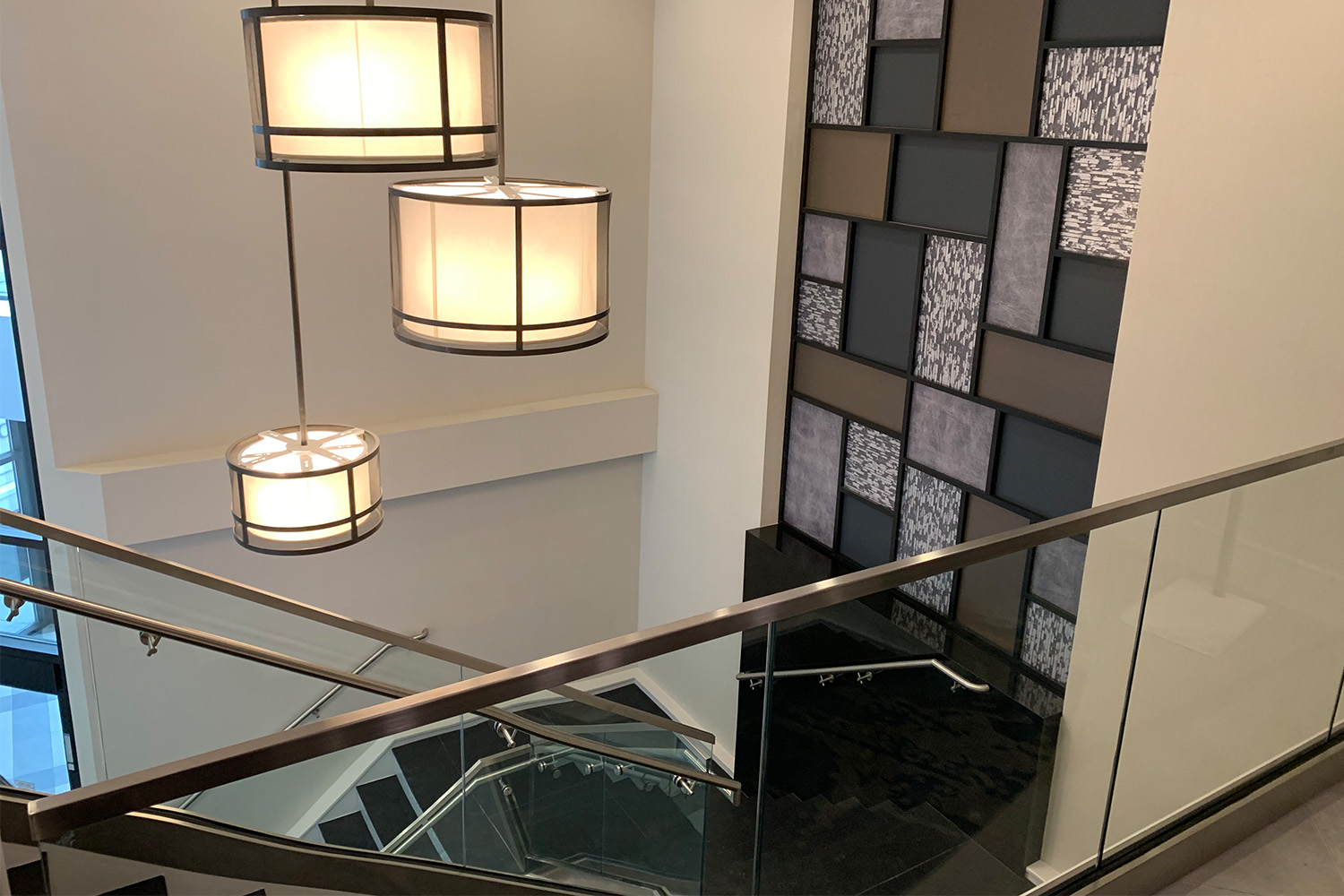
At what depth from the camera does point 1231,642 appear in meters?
2.35

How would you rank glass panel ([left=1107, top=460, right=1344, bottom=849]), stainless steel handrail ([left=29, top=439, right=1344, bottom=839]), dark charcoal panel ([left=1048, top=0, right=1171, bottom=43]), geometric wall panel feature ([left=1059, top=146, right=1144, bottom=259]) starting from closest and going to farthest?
stainless steel handrail ([left=29, top=439, right=1344, bottom=839]) → glass panel ([left=1107, top=460, right=1344, bottom=849]) → dark charcoal panel ([left=1048, top=0, right=1171, bottom=43]) → geometric wall panel feature ([left=1059, top=146, right=1144, bottom=259])

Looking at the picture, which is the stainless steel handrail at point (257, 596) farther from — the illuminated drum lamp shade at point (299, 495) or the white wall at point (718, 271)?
the white wall at point (718, 271)

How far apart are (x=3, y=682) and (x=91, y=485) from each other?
2339 millimetres

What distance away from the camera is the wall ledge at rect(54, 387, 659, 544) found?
4.73m

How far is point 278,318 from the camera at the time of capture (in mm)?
5090

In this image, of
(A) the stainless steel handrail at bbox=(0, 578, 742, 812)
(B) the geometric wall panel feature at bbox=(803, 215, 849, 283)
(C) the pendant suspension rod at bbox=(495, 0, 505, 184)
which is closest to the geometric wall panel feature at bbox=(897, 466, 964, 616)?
(B) the geometric wall panel feature at bbox=(803, 215, 849, 283)

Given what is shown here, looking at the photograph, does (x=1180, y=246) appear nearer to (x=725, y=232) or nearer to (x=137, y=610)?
(x=725, y=232)

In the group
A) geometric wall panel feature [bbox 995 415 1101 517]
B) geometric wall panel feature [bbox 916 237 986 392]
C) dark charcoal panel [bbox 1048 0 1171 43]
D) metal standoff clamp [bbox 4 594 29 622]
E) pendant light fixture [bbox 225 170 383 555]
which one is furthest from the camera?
geometric wall panel feature [bbox 916 237 986 392]

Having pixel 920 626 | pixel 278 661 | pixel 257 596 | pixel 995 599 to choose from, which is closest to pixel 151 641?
pixel 278 661

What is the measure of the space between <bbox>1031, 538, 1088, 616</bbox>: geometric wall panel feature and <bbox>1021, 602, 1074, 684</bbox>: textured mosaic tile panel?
3 cm

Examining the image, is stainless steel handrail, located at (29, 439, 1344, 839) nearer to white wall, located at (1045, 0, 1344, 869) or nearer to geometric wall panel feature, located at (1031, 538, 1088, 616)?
geometric wall panel feature, located at (1031, 538, 1088, 616)

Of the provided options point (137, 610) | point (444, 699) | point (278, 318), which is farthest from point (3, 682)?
point (278, 318)

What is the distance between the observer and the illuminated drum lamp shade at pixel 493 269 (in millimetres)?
1625

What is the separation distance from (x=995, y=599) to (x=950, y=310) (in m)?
2.39
